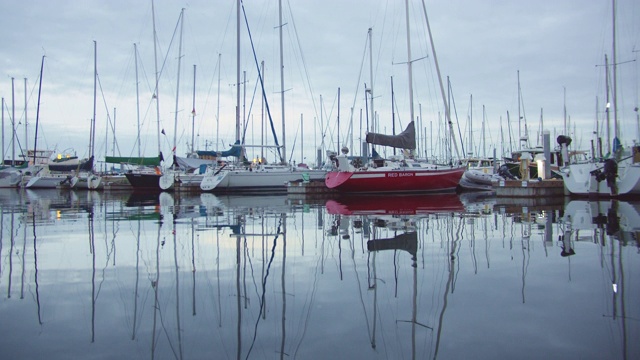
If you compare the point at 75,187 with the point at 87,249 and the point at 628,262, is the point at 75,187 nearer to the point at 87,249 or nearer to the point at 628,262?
the point at 87,249

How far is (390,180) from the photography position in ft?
90.2

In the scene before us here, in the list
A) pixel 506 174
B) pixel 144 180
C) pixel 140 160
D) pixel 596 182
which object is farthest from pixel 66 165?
pixel 596 182

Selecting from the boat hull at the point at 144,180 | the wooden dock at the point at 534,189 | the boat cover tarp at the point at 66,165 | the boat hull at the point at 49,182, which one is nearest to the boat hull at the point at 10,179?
the boat hull at the point at 49,182

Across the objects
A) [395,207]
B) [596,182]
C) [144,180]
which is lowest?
[395,207]

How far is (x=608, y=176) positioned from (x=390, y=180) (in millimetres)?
10508

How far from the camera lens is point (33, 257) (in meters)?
8.20

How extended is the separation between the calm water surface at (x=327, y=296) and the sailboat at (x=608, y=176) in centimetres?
1087

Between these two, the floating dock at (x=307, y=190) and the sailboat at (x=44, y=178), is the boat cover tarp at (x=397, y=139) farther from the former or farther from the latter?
the sailboat at (x=44, y=178)

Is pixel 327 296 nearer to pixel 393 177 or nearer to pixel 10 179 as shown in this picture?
pixel 393 177

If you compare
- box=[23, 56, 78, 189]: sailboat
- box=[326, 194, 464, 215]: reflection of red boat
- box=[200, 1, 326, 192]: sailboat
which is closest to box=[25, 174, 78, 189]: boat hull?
box=[23, 56, 78, 189]: sailboat

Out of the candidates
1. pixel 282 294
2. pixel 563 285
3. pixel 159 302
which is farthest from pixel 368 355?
pixel 563 285

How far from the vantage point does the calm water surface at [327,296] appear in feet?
13.0

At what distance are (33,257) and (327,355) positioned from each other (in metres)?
6.38

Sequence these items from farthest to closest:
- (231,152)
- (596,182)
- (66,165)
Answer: (66,165) → (231,152) → (596,182)
